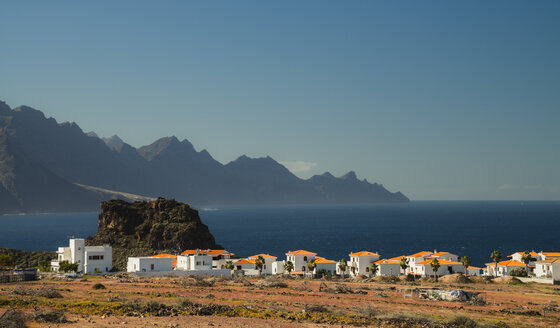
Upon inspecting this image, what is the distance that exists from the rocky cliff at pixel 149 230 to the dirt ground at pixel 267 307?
52.8 m

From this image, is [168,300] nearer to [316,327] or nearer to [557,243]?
[316,327]

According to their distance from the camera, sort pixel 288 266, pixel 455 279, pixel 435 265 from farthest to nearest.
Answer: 1. pixel 288 266
2. pixel 435 265
3. pixel 455 279

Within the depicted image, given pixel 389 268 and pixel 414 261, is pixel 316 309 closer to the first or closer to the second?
pixel 389 268

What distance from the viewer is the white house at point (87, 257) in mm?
92250

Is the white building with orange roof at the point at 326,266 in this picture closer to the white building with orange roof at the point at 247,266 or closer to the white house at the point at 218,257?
the white building with orange roof at the point at 247,266

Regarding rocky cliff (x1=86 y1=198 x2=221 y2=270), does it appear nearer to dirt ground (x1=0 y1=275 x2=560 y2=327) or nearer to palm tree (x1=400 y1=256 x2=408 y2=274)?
palm tree (x1=400 y1=256 x2=408 y2=274)

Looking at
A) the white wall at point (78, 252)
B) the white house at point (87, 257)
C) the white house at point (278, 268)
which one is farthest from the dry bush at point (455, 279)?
the white wall at point (78, 252)

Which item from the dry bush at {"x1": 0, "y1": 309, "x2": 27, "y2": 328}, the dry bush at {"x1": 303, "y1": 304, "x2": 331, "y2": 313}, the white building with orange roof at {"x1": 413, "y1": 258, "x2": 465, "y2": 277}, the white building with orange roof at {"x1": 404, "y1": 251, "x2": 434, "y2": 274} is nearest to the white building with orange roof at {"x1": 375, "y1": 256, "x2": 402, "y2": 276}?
the white building with orange roof at {"x1": 404, "y1": 251, "x2": 434, "y2": 274}

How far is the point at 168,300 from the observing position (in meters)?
47.8

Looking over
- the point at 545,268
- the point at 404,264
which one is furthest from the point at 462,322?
the point at 545,268

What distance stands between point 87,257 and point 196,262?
19.6m

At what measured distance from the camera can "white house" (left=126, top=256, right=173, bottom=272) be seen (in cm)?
8606

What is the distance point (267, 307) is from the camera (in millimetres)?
45969

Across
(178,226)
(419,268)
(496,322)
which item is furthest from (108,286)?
(178,226)
